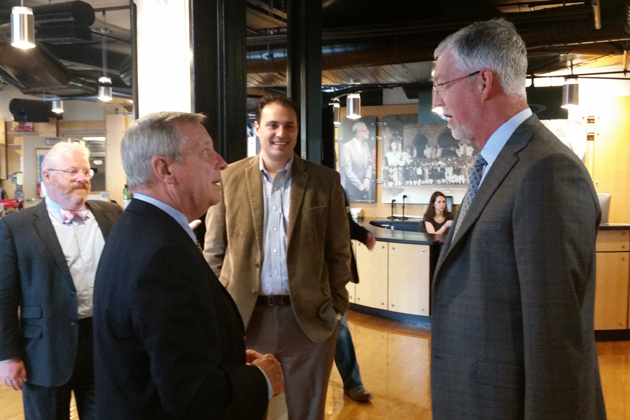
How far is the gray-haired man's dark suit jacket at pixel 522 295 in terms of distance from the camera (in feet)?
3.68

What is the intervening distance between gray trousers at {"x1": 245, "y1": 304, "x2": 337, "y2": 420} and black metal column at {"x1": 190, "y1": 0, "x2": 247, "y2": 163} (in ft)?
2.68

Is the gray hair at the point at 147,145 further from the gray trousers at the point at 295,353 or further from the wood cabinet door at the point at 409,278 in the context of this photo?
the wood cabinet door at the point at 409,278

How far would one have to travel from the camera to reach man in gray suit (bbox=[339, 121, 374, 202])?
34.3ft

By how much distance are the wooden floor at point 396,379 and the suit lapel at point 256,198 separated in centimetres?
176

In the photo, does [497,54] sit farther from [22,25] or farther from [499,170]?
[22,25]

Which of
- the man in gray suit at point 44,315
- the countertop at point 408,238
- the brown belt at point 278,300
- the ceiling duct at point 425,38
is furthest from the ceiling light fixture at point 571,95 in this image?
the man in gray suit at point 44,315

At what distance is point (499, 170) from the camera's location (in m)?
1.26

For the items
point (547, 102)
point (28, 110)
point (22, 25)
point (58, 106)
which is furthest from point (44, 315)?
point (28, 110)

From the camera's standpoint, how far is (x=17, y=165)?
10.4 metres

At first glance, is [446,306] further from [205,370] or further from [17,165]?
[17,165]

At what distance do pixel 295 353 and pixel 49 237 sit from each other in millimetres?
1234

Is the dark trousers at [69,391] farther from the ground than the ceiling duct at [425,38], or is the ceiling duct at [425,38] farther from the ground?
the ceiling duct at [425,38]

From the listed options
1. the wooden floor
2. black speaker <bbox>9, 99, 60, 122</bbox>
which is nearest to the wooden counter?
the wooden floor

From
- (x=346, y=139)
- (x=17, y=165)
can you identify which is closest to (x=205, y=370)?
(x=346, y=139)
